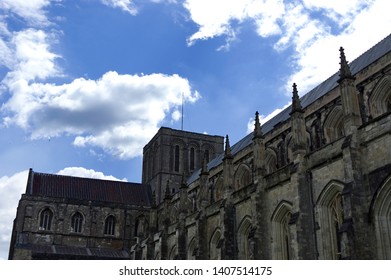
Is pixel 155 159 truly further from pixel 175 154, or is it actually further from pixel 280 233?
pixel 280 233

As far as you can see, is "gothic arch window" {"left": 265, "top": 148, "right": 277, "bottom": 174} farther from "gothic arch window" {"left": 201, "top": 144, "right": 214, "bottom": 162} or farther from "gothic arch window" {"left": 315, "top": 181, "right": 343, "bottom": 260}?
"gothic arch window" {"left": 201, "top": 144, "right": 214, "bottom": 162}

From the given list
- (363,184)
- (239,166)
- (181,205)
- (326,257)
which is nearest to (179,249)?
(181,205)

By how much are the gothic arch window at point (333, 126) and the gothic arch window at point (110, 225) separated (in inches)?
1256

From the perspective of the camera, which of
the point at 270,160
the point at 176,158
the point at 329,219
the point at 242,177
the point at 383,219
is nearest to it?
the point at 383,219

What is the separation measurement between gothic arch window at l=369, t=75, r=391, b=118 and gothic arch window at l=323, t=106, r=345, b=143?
3095 millimetres

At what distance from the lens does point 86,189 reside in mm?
60594

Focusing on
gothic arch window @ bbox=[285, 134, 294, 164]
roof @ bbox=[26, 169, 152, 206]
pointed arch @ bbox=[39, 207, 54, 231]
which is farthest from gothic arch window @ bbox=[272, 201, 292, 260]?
pointed arch @ bbox=[39, 207, 54, 231]

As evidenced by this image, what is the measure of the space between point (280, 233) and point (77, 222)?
34031 millimetres

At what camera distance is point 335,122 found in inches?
1307

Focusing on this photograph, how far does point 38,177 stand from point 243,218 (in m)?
36.0

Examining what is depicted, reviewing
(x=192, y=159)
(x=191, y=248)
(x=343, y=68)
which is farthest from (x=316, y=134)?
(x=192, y=159)

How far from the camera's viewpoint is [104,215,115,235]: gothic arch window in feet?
187
